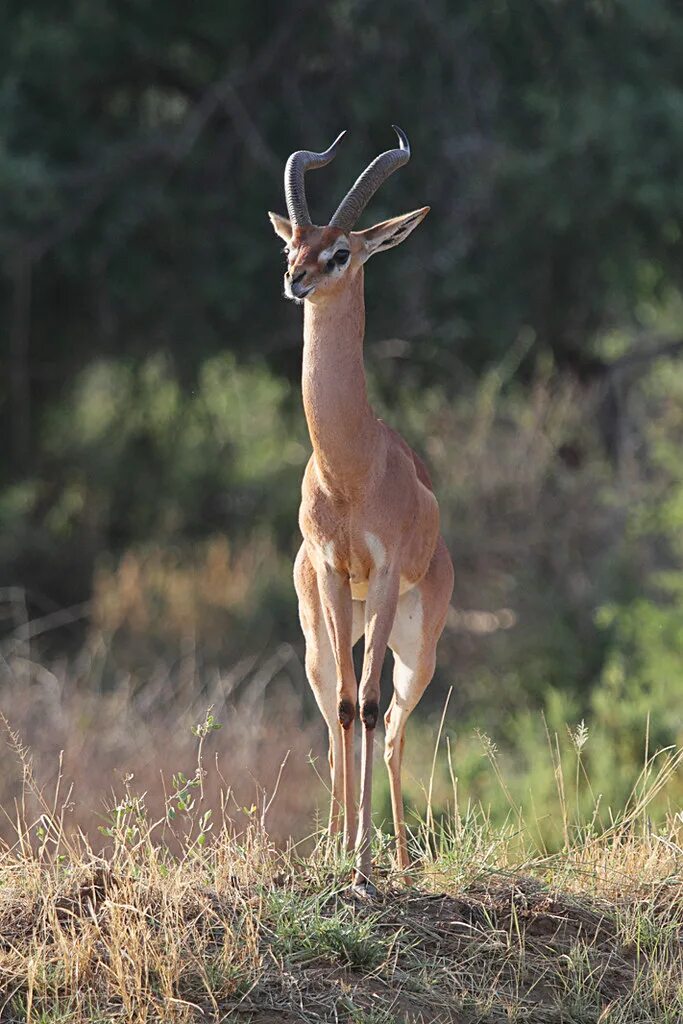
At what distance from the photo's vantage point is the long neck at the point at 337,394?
556 centimetres

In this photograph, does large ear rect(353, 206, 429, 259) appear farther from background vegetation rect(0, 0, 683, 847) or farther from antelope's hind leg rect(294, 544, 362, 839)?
background vegetation rect(0, 0, 683, 847)

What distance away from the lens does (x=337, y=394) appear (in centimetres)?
559

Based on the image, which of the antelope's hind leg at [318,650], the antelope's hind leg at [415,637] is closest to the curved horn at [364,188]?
the antelope's hind leg at [318,650]

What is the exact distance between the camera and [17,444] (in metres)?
19.9

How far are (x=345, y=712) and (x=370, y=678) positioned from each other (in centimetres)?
19

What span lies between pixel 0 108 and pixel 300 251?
40.4 ft

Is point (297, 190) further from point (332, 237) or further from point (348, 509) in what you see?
point (348, 509)

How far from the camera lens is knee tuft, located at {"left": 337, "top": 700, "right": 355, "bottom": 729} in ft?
18.7

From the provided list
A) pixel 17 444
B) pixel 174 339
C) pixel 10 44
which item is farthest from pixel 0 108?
pixel 17 444

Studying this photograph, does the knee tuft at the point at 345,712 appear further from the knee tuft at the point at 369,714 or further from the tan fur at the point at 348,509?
the knee tuft at the point at 369,714

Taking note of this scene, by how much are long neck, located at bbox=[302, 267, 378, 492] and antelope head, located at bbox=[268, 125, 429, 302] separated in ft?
0.29

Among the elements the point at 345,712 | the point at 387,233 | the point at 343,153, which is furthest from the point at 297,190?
the point at 343,153

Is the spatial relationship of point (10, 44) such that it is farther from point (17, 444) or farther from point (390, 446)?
point (390, 446)

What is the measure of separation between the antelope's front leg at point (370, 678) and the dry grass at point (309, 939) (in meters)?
0.17
